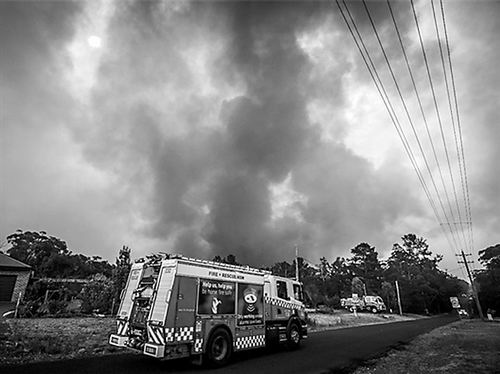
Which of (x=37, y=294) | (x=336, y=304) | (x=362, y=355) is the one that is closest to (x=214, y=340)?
(x=362, y=355)

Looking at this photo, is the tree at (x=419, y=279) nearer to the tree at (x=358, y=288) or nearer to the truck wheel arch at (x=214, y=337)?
the tree at (x=358, y=288)

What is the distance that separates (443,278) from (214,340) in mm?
95135

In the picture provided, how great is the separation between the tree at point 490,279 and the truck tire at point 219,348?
204 ft

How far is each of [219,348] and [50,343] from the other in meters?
5.78

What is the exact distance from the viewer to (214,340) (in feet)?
30.8

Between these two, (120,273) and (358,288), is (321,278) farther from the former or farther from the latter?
(120,273)

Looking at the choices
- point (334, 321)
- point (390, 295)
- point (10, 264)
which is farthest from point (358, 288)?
point (10, 264)

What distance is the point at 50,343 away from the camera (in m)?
10.3

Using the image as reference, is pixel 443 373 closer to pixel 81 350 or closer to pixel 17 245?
pixel 81 350

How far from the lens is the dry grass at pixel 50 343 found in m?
9.15

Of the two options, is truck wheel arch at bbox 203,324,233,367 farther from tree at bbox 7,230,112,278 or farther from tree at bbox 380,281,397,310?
tree at bbox 380,281,397,310

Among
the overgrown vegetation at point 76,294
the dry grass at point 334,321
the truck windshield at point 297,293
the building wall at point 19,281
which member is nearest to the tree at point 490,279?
the dry grass at point 334,321

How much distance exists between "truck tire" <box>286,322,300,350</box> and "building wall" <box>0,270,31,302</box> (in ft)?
79.3

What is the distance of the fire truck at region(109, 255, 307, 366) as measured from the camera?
8.52 meters
